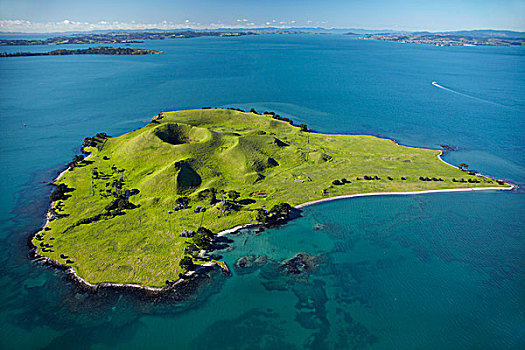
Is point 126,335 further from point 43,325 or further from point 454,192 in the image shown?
point 454,192

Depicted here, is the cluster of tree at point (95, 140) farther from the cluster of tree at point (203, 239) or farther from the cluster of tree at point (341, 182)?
the cluster of tree at point (341, 182)

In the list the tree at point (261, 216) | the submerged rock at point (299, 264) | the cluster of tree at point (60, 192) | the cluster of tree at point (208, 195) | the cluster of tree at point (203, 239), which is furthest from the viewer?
the cluster of tree at point (208, 195)

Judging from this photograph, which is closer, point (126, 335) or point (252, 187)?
point (126, 335)

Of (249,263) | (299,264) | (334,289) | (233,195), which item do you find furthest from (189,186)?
(334,289)

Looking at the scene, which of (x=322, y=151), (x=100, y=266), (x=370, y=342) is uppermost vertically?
(x=322, y=151)

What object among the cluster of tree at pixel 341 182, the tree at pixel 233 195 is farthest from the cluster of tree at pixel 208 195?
the cluster of tree at pixel 341 182

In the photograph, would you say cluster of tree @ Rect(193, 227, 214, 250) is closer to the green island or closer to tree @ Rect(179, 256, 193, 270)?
the green island

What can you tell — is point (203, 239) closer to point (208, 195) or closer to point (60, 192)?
point (208, 195)

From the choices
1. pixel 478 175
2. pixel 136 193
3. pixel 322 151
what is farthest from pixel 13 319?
pixel 478 175
